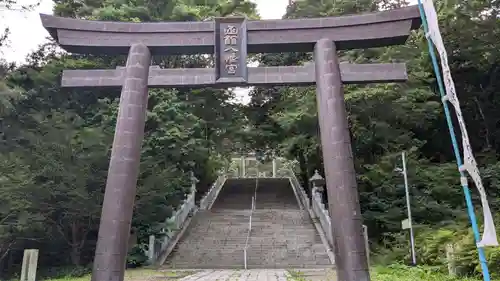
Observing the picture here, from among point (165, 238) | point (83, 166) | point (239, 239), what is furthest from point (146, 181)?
point (239, 239)

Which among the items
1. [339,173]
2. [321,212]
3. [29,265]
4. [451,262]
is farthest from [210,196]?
[339,173]

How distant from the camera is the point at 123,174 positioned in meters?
7.29

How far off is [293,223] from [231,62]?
38.0ft

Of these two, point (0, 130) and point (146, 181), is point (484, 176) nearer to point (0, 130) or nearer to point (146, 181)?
point (146, 181)

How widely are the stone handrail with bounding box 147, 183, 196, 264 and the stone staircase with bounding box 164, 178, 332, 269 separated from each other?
0.37 meters

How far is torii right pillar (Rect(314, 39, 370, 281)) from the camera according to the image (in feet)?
22.4

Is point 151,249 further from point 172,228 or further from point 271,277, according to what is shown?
point 271,277

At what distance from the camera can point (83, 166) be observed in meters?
11.8

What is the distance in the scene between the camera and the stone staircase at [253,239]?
46.4 ft

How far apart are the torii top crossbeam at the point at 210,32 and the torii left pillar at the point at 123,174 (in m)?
0.36

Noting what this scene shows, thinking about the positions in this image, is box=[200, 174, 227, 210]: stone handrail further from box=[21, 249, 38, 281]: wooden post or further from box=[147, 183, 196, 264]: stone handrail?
box=[21, 249, 38, 281]: wooden post

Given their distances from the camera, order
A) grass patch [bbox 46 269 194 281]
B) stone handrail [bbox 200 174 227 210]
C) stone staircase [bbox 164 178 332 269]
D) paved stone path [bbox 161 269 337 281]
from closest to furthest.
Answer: paved stone path [bbox 161 269 337 281] < grass patch [bbox 46 269 194 281] < stone staircase [bbox 164 178 332 269] < stone handrail [bbox 200 174 227 210]

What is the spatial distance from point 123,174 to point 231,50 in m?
2.85

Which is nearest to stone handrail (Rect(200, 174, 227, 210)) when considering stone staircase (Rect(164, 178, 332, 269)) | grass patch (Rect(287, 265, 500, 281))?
stone staircase (Rect(164, 178, 332, 269))
